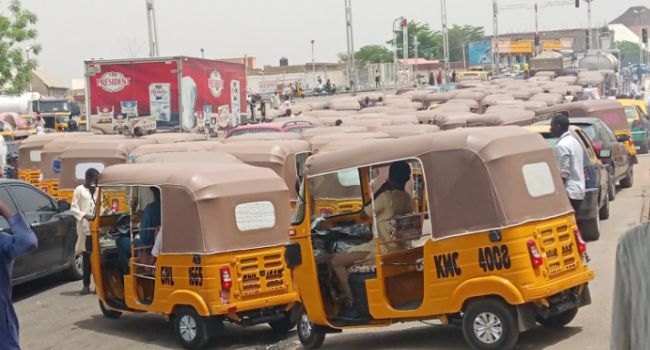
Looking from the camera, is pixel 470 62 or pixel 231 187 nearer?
pixel 231 187

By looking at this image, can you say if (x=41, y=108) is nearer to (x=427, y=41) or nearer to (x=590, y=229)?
(x=590, y=229)

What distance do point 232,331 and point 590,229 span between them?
5599 millimetres

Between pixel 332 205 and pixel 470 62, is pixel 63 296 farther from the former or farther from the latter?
pixel 470 62

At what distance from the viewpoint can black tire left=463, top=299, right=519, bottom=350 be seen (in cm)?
839

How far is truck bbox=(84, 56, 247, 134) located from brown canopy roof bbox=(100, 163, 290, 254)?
53.8 ft

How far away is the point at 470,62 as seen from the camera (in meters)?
125

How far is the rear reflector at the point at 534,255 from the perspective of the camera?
27.6ft

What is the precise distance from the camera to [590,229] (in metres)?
14.6

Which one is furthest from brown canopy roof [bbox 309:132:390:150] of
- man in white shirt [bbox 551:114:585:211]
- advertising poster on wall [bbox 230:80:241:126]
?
advertising poster on wall [bbox 230:80:241:126]

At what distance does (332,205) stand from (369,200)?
1.27m

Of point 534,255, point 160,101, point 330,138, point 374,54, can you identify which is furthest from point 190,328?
point 374,54

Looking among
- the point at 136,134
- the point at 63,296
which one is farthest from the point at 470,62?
the point at 63,296

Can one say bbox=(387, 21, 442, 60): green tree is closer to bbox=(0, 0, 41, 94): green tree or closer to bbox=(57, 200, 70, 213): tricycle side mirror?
bbox=(0, 0, 41, 94): green tree

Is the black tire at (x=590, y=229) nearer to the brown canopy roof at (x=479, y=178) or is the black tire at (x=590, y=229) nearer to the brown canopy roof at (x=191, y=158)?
the brown canopy roof at (x=191, y=158)
